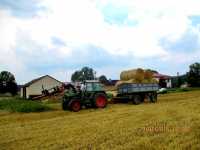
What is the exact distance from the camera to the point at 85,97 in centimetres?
2619

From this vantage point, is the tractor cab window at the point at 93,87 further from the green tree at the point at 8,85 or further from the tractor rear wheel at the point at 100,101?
the green tree at the point at 8,85

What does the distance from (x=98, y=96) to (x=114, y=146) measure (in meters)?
15.6

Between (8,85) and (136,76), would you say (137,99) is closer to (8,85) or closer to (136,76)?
(136,76)

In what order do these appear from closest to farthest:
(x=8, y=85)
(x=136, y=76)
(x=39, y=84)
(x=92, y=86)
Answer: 1. (x=92, y=86)
2. (x=136, y=76)
3. (x=39, y=84)
4. (x=8, y=85)

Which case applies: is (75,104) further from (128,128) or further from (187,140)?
(187,140)

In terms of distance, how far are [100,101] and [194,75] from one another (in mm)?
37281

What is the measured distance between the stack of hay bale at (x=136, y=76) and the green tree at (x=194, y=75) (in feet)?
105

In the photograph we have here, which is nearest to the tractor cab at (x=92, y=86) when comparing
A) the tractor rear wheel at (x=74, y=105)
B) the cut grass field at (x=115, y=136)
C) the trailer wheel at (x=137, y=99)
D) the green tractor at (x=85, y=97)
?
the green tractor at (x=85, y=97)

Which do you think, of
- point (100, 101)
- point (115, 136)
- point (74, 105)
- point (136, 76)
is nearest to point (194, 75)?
point (136, 76)

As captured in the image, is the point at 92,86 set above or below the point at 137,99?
above

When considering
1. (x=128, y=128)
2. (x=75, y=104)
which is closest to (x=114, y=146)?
(x=128, y=128)

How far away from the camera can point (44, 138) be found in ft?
44.2

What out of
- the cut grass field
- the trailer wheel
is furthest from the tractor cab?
the cut grass field

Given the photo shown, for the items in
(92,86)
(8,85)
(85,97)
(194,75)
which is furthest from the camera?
(8,85)
